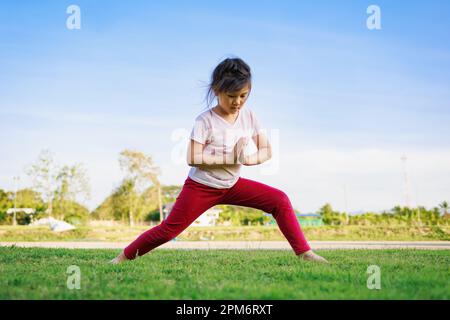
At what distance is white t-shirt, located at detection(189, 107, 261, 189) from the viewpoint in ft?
14.4

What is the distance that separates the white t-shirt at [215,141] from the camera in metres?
4.39

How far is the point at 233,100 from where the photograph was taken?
4273 millimetres

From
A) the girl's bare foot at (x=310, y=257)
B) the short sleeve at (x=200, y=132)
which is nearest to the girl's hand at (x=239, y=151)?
the short sleeve at (x=200, y=132)

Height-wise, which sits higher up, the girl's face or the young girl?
the girl's face

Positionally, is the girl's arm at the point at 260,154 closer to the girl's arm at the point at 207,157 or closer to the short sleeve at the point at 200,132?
the girl's arm at the point at 207,157

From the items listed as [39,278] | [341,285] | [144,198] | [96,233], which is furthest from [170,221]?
[144,198]

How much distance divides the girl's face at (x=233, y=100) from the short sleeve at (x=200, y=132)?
26 cm

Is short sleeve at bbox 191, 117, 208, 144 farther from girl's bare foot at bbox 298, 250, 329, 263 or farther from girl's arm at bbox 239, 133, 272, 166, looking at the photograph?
girl's bare foot at bbox 298, 250, 329, 263

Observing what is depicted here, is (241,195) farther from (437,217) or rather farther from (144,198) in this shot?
(144,198)

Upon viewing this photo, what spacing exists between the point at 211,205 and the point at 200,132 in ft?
2.41

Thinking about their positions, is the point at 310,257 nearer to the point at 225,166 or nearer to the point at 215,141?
the point at 225,166

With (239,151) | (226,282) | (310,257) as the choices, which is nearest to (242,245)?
(310,257)

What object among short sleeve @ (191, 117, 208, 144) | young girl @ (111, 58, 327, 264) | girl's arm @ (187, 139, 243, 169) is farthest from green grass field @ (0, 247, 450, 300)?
short sleeve @ (191, 117, 208, 144)

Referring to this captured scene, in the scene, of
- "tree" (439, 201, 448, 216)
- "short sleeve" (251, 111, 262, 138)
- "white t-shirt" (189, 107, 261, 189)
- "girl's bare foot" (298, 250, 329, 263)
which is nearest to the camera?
"white t-shirt" (189, 107, 261, 189)
